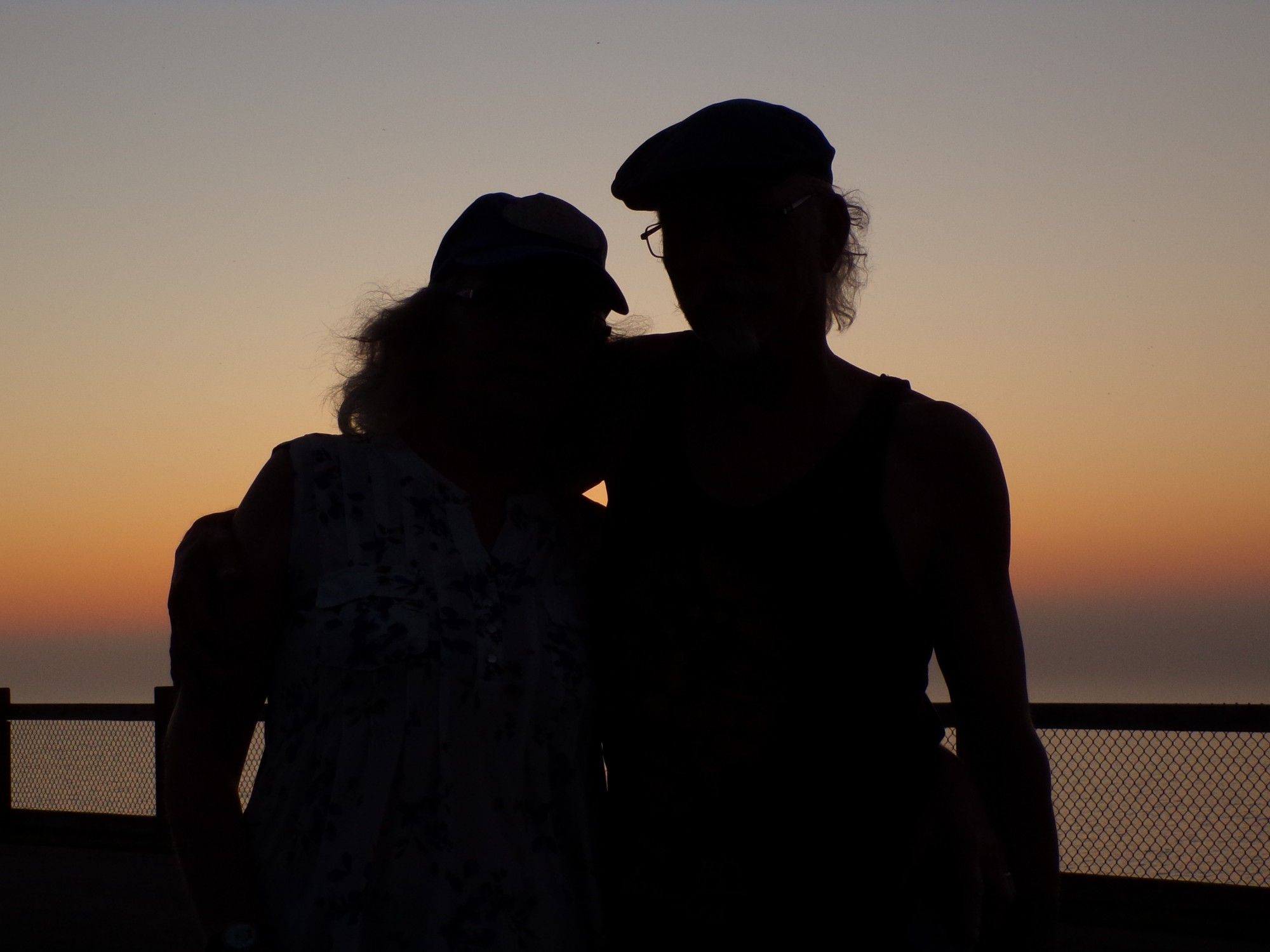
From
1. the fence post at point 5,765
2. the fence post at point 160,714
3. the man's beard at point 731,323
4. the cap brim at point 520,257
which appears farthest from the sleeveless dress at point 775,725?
the fence post at point 5,765

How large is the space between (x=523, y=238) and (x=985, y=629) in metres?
1.17

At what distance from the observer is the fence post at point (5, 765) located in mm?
10805

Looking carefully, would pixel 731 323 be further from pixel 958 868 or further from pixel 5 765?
pixel 5 765

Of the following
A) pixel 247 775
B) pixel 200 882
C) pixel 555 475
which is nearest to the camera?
pixel 200 882

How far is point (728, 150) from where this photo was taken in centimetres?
248

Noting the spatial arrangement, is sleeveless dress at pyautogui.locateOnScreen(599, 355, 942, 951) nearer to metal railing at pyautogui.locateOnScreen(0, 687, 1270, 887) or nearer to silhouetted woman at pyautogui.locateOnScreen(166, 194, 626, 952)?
silhouetted woman at pyautogui.locateOnScreen(166, 194, 626, 952)

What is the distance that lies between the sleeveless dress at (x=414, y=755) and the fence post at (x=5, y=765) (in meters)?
9.55

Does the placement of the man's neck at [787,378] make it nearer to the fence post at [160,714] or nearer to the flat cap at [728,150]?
the flat cap at [728,150]

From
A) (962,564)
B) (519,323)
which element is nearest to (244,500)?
(519,323)

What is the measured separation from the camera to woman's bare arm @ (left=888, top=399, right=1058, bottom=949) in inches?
95.2

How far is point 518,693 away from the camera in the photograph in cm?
241

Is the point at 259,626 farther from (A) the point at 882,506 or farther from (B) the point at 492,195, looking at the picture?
(A) the point at 882,506

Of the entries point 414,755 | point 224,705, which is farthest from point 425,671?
point 224,705

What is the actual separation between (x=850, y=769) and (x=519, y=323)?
108 centimetres
